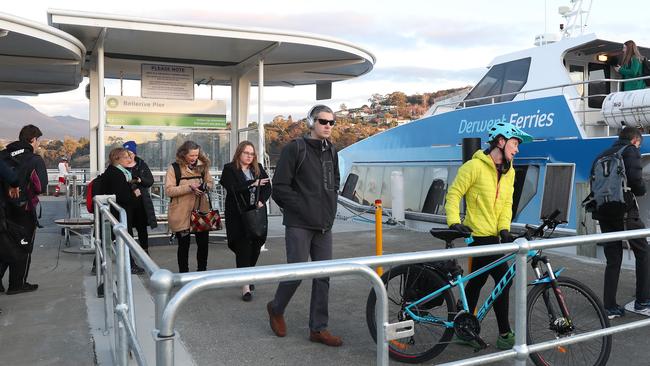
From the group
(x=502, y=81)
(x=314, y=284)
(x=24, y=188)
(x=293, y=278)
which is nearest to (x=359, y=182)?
(x=502, y=81)

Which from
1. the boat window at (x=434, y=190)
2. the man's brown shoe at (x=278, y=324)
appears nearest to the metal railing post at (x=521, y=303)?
the man's brown shoe at (x=278, y=324)

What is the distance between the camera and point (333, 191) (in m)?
4.63

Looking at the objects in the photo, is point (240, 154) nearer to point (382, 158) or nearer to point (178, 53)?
point (178, 53)

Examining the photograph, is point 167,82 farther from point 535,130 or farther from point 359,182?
point 359,182

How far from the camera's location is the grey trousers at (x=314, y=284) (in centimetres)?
446

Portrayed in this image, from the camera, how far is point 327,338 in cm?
451

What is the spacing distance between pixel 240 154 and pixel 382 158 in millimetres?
9303

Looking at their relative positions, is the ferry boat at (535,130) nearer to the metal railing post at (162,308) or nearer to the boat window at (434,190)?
the boat window at (434,190)

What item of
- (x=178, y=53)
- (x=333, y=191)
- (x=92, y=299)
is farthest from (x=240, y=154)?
(x=178, y=53)

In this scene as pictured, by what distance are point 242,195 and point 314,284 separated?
64.9 inches

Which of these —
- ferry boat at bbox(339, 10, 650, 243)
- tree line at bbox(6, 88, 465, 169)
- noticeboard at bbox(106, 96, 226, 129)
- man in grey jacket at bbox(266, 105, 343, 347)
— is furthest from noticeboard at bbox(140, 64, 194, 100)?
tree line at bbox(6, 88, 465, 169)

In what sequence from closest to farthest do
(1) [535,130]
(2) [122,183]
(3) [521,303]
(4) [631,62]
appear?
(3) [521,303], (2) [122,183], (4) [631,62], (1) [535,130]

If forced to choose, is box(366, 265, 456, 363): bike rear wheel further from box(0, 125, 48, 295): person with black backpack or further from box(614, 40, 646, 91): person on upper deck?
box(614, 40, 646, 91): person on upper deck

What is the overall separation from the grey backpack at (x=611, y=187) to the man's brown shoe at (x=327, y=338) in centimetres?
283
